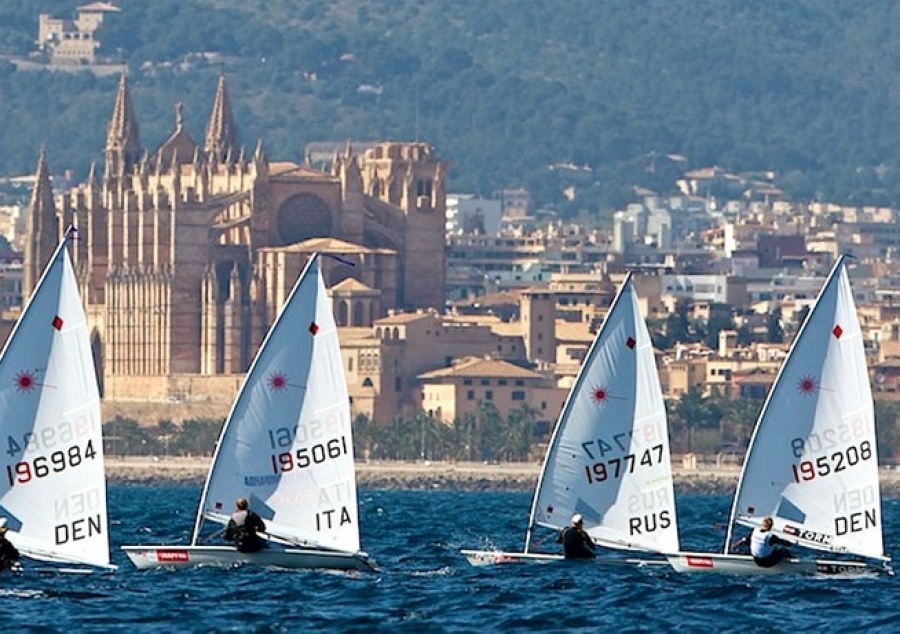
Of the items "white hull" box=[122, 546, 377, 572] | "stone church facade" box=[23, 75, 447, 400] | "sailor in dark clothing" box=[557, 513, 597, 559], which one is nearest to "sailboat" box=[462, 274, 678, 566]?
"sailor in dark clothing" box=[557, 513, 597, 559]

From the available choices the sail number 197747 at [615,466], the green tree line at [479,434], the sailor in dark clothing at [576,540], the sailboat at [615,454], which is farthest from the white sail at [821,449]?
the green tree line at [479,434]

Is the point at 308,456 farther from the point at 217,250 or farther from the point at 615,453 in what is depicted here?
the point at 217,250

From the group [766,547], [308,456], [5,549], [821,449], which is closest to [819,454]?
[821,449]

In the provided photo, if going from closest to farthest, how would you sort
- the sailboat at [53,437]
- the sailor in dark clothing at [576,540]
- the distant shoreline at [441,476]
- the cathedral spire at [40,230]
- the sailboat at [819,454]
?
the sailboat at [53,437] < the sailboat at [819,454] < the sailor in dark clothing at [576,540] < the distant shoreline at [441,476] < the cathedral spire at [40,230]

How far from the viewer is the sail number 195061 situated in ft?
185

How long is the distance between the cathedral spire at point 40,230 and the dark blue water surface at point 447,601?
4890 inches

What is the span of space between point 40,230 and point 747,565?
5226 inches

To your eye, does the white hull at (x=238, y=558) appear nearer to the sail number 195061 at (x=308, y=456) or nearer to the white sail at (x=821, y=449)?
the sail number 195061 at (x=308, y=456)

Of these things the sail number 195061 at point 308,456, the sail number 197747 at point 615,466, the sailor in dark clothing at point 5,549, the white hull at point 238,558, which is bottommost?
the white hull at point 238,558

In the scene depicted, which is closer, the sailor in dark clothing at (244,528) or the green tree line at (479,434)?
the sailor in dark clothing at (244,528)

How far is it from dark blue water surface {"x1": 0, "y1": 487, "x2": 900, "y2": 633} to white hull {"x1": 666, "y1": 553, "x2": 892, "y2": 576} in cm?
15

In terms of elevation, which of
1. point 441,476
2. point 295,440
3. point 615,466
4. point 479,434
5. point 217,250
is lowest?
point 441,476

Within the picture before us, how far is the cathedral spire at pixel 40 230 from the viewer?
188 m

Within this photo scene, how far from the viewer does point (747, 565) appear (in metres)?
57.3
